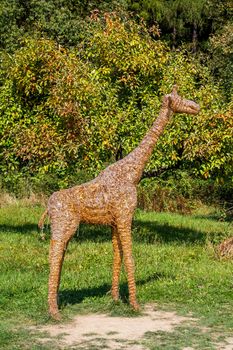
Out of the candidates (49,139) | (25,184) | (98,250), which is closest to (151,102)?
(49,139)

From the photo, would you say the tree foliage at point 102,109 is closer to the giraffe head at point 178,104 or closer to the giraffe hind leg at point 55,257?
the giraffe head at point 178,104

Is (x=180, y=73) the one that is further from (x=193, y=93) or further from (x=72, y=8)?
(x=72, y=8)

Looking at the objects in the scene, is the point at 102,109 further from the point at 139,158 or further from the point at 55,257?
the point at 55,257

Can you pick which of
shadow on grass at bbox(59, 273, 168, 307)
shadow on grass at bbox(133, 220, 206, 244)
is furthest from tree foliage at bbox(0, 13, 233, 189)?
shadow on grass at bbox(59, 273, 168, 307)

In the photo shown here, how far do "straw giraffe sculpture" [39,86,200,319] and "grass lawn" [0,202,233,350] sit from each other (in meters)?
0.59

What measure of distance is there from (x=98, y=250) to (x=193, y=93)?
332cm

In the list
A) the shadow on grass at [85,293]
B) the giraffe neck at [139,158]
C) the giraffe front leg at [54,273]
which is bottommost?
the shadow on grass at [85,293]

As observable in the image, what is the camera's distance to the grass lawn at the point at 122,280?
25.4 feet

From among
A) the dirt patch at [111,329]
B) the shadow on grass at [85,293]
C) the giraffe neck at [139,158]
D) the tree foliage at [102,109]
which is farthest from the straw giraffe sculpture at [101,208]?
the tree foliage at [102,109]

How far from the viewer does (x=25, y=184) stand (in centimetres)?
1958

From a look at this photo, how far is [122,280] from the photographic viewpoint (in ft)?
32.5

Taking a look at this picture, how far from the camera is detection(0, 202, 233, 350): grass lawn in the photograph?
25.4 feet

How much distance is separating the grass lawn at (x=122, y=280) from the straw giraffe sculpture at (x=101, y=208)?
589mm

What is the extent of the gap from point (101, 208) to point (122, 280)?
2124 millimetres
